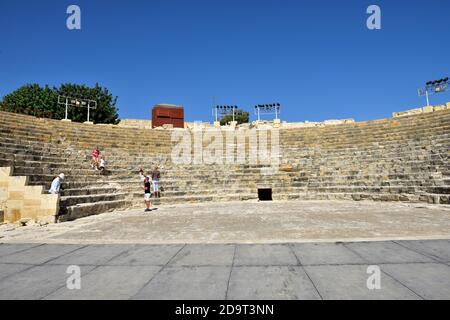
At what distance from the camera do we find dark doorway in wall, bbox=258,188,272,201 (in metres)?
13.8

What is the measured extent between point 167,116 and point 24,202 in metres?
34.5

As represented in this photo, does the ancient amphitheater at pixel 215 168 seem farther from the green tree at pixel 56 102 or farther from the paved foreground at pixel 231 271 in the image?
the green tree at pixel 56 102

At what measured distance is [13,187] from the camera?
26.3 ft

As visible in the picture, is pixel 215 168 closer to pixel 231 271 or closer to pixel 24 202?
pixel 24 202

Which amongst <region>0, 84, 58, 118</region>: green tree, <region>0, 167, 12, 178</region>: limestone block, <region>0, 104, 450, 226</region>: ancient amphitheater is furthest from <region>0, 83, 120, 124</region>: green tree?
<region>0, 167, 12, 178</region>: limestone block

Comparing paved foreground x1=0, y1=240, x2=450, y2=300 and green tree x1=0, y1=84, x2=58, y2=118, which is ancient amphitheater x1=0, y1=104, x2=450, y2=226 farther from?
green tree x1=0, y1=84, x2=58, y2=118

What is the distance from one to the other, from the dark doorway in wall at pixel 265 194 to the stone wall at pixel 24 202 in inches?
365

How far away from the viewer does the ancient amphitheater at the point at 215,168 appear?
30.6 feet

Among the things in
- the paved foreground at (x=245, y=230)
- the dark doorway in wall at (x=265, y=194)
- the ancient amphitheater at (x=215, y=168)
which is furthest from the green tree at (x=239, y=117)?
the paved foreground at (x=245, y=230)

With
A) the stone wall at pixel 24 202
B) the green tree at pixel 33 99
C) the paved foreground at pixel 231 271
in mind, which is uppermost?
the green tree at pixel 33 99

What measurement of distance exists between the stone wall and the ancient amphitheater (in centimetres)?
3

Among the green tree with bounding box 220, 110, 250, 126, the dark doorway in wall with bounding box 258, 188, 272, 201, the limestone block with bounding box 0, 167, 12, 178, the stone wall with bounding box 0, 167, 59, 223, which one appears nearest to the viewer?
the stone wall with bounding box 0, 167, 59, 223

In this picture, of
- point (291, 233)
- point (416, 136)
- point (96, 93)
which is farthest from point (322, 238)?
point (96, 93)
